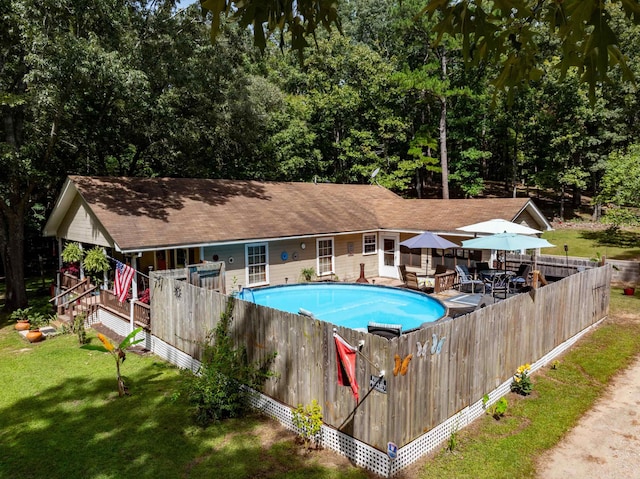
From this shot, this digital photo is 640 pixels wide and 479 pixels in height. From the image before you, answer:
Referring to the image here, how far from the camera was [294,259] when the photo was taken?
60.9 ft

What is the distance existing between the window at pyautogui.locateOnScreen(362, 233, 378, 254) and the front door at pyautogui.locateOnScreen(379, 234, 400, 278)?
0.31 metres

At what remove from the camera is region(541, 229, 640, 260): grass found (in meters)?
25.9

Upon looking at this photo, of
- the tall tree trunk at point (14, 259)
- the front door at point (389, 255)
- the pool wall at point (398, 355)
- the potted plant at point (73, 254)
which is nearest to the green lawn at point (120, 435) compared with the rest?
the pool wall at point (398, 355)

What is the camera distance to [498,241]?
12.9 metres

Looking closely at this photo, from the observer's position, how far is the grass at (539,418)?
6.12 meters

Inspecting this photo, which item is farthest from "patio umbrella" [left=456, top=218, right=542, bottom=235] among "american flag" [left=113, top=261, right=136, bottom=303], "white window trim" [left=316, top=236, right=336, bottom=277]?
"american flag" [left=113, top=261, right=136, bottom=303]

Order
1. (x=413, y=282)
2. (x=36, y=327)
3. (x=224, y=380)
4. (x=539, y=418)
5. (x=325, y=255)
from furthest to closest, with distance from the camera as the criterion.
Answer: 1. (x=325, y=255)
2. (x=413, y=282)
3. (x=36, y=327)
4. (x=224, y=380)
5. (x=539, y=418)

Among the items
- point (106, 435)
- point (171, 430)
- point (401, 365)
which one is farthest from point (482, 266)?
point (106, 435)

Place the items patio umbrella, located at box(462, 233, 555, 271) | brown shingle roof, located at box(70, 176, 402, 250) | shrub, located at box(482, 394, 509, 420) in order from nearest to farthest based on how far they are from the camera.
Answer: shrub, located at box(482, 394, 509, 420) → patio umbrella, located at box(462, 233, 555, 271) → brown shingle roof, located at box(70, 176, 402, 250)

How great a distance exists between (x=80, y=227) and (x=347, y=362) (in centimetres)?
1372

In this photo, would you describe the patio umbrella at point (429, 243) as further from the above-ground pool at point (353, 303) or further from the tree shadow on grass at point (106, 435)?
the tree shadow on grass at point (106, 435)

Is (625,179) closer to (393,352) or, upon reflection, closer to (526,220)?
(526,220)

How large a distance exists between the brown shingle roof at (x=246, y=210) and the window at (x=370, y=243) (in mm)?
730

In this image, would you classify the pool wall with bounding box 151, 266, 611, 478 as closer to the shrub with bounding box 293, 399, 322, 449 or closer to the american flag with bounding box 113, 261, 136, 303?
the shrub with bounding box 293, 399, 322, 449
